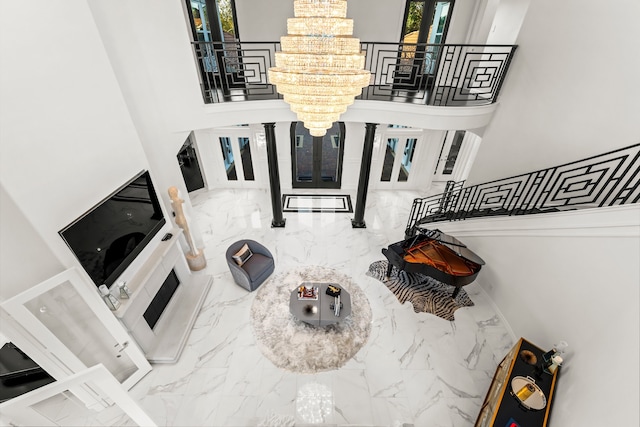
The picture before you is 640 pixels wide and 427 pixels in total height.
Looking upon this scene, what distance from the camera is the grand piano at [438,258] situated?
16.2ft

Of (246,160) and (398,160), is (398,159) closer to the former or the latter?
(398,160)

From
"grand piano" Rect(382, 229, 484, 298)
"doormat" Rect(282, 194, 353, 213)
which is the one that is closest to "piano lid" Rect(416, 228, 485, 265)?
"grand piano" Rect(382, 229, 484, 298)

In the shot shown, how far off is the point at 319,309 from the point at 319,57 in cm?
386

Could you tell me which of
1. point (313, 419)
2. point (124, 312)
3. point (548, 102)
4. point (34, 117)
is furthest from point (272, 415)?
point (548, 102)

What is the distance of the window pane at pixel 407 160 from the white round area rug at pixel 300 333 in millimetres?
Result: 4888

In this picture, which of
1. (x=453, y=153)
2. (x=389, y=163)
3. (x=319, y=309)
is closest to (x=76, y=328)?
(x=319, y=309)

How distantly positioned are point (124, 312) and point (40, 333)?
820 mm

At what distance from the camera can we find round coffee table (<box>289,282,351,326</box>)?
465cm

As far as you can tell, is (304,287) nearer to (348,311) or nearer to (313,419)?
(348,311)

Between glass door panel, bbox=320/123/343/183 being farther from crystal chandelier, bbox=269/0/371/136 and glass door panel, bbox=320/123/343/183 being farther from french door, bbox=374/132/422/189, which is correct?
crystal chandelier, bbox=269/0/371/136

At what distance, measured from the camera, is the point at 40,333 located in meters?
2.90

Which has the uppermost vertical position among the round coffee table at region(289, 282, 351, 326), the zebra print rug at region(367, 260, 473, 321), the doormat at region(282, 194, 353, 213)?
the round coffee table at region(289, 282, 351, 326)

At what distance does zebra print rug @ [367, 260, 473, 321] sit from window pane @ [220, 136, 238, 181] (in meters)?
5.51

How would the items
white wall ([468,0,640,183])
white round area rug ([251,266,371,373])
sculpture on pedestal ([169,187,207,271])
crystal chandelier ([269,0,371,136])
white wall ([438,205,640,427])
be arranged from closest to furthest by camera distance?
crystal chandelier ([269,0,371,136]) < white wall ([438,205,640,427]) < white wall ([468,0,640,183]) < white round area rug ([251,266,371,373]) < sculpture on pedestal ([169,187,207,271])
